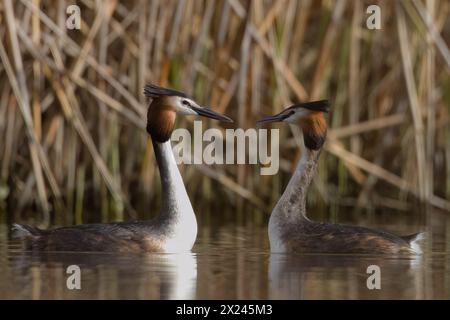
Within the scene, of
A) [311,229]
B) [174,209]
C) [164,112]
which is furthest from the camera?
[164,112]

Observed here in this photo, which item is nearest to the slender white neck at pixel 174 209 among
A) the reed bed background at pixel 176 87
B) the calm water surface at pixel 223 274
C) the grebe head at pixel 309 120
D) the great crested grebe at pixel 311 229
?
the calm water surface at pixel 223 274

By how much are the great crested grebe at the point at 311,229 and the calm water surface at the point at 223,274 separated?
10cm

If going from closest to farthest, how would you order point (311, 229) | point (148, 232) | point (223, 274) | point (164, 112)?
1. point (223, 274)
2. point (148, 232)
3. point (311, 229)
4. point (164, 112)

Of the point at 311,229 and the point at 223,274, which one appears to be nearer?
the point at 223,274

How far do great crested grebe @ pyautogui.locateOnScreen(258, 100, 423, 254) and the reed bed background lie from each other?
2212mm

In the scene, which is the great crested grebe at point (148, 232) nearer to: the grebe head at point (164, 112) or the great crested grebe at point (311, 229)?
the grebe head at point (164, 112)

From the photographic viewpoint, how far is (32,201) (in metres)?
10.5

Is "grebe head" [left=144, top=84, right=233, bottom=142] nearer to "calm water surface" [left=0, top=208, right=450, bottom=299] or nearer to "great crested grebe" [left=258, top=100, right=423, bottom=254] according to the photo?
"great crested grebe" [left=258, top=100, right=423, bottom=254]

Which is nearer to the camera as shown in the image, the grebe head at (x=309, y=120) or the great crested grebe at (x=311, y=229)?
the great crested grebe at (x=311, y=229)

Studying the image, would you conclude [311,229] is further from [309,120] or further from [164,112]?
[164,112]

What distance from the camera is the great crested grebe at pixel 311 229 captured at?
744cm

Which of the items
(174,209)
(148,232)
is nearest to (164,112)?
(174,209)

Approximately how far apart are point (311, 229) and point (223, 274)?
1.25 m

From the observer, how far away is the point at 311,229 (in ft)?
25.1
